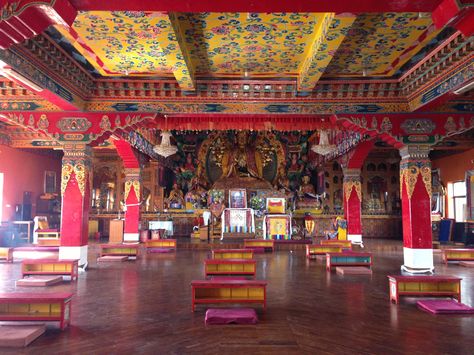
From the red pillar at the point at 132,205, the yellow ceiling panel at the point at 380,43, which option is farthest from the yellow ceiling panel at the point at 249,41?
the red pillar at the point at 132,205

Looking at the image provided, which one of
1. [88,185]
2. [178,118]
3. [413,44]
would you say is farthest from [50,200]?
[413,44]

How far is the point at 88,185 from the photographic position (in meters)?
8.85

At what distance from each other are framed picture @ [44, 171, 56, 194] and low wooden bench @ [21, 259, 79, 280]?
9.94 meters

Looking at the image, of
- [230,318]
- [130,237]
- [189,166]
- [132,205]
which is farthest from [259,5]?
[189,166]

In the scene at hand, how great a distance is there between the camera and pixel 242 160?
18281 millimetres

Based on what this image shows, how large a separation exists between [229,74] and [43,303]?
558 centimetres

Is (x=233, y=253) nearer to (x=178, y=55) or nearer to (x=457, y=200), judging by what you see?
(x=178, y=55)

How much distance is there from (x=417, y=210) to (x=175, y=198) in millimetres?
11915


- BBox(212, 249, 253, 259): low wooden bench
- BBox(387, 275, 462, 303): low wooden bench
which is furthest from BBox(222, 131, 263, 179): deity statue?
BBox(387, 275, 462, 303): low wooden bench

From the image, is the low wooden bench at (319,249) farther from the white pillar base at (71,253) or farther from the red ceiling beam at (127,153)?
the red ceiling beam at (127,153)

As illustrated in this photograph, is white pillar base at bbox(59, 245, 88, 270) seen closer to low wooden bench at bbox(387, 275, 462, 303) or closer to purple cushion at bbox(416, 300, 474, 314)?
low wooden bench at bbox(387, 275, 462, 303)

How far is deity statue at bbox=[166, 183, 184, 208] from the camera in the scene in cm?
1778

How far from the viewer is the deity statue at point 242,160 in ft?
60.0

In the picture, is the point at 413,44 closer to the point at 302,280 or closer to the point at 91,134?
the point at 302,280
